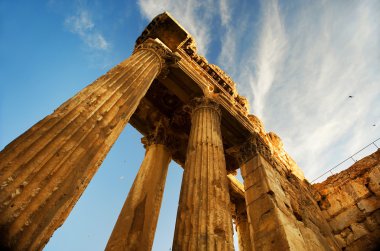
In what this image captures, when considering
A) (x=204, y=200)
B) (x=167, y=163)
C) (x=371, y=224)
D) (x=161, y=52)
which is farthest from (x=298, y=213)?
(x=161, y=52)

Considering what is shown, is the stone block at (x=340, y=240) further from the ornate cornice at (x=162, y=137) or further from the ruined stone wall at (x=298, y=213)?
the ornate cornice at (x=162, y=137)

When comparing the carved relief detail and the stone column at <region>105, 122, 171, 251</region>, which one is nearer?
the stone column at <region>105, 122, 171, 251</region>

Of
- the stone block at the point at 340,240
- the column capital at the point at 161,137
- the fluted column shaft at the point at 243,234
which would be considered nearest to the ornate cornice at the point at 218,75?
the column capital at the point at 161,137

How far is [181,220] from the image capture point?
17.7 ft

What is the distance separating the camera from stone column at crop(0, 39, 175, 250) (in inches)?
107

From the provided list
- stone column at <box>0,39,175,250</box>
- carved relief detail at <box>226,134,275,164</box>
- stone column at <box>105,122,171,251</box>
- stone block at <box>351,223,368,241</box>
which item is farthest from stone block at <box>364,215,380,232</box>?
stone column at <box>0,39,175,250</box>

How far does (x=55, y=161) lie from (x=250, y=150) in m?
8.71

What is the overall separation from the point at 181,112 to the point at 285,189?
17.3 feet

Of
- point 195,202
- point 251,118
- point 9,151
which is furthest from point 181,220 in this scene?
point 251,118

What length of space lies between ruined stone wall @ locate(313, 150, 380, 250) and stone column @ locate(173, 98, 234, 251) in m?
7.13

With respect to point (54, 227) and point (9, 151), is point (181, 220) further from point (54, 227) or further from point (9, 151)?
point (9, 151)

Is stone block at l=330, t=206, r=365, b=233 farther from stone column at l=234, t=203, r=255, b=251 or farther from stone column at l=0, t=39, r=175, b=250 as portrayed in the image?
stone column at l=0, t=39, r=175, b=250

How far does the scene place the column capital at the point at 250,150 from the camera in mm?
10867

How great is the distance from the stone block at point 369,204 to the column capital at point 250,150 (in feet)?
13.8
